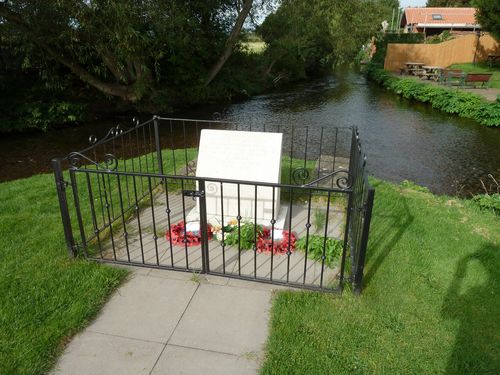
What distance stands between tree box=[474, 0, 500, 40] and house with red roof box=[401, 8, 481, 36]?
24695 mm

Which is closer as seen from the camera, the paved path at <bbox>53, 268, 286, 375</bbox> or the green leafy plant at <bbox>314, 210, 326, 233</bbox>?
the paved path at <bbox>53, 268, 286, 375</bbox>

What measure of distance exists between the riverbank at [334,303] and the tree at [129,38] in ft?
28.5

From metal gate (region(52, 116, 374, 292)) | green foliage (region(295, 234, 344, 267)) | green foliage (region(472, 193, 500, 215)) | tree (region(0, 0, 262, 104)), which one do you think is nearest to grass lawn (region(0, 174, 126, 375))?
metal gate (region(52, 116, 374, 292))

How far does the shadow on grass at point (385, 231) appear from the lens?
4.25 m

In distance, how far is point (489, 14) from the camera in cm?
2144

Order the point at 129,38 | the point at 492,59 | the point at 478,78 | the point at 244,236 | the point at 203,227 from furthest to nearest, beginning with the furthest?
1. the point at 492,59
2. the point at 478,78
3. the point at 129,38
4. the point at 244,236
5. the point at 203,227

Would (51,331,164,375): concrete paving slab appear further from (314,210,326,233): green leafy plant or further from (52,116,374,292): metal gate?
(314,210,326,233): green leafy plant

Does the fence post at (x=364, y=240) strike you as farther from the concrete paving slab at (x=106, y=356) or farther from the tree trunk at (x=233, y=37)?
the tree trunk at (x=233, y=37)

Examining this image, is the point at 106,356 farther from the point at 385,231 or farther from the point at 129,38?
the point at 129,38

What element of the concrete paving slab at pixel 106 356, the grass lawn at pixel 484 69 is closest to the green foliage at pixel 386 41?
the grass lawn at pixel 484 69

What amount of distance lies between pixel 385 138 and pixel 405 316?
11.1 m

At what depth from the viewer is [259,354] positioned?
3.00m

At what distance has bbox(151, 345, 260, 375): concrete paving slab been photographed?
2.84 m

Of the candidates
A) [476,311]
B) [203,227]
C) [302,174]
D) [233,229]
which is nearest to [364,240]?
[476,311]
